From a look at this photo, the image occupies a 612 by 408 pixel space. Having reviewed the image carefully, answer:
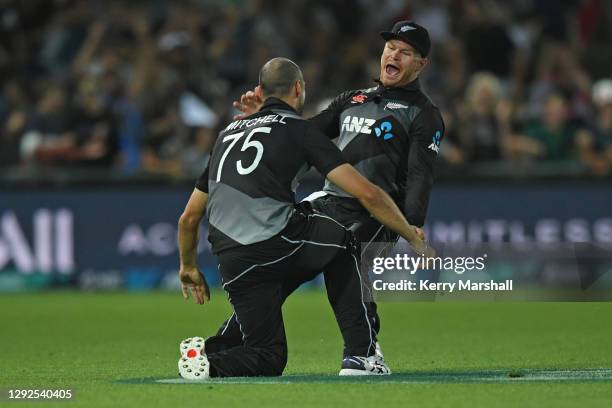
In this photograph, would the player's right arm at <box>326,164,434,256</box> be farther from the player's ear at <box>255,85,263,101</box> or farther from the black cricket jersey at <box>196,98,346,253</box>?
the player's ear at <box>255,85,263,101</box>

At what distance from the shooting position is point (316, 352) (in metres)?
11.5

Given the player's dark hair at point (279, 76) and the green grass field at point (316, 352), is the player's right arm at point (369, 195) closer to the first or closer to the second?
the player's dark hair at point (279, 76)

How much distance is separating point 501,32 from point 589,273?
9.35 m

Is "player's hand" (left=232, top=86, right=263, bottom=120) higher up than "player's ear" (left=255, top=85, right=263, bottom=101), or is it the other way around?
"player's ear" (left=255, top=85, right=263, bottom=101)

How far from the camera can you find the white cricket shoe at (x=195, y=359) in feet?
29.3

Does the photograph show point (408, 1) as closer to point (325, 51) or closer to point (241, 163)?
point (325, 51)

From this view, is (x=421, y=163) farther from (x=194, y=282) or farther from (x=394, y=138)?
(x=194, y=282)

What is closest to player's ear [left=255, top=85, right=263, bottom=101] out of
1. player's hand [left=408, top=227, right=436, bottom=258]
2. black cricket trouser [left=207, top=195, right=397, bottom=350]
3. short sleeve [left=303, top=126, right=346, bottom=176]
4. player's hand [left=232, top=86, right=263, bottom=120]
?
player's hand [left=232, top=86, right=263, bottom=120]

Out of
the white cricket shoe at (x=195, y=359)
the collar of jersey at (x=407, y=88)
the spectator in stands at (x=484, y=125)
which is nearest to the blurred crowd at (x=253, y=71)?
the spectator in stands at (x=484, y=125)

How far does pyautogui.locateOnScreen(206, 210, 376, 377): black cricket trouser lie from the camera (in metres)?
Result: 8.99

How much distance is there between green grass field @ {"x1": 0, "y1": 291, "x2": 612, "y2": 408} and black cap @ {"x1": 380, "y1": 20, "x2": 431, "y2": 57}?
2.23 m

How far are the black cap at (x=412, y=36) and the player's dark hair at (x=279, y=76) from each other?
0.98 m

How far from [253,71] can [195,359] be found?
11616 millimetres

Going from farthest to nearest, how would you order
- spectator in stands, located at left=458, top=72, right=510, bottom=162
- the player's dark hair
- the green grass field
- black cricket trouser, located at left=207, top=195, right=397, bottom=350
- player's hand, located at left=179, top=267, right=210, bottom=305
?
spectator in stands, located at left=458, top=72, right=510, bottom=162 → black cricket trouser, located at left=207, top=195, right=397, bottom=350 → player's hand, located at left=179, top=267, right=210, bottom=305 → the player's dark hair → the green grass field
